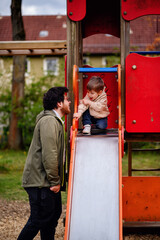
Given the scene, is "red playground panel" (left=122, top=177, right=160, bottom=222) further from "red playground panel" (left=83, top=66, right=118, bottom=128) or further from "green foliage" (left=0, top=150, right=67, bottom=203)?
"green foliage" (left=0, top=150, right=67, bottom=203)

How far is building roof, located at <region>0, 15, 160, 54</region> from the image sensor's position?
28.4 meters

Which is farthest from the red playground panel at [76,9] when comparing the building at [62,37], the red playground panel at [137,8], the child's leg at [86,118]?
the building at [62,37]

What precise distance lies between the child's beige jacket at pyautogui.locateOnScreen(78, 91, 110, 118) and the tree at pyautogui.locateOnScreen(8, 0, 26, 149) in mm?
11405

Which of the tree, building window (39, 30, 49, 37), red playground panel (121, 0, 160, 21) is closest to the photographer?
red playground panel (121, 0, 160, 21)

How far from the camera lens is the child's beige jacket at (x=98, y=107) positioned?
4625mm

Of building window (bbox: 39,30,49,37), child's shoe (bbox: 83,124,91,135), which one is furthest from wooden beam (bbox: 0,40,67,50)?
building window (bbox: 39,30,49,37)

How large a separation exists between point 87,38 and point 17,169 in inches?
800

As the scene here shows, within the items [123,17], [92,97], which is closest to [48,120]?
[92,97]

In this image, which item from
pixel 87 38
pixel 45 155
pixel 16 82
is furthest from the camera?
pixel 87 38

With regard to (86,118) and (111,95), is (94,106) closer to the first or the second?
(86,118)

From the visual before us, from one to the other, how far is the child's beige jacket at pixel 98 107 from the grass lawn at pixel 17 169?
3.18 metres

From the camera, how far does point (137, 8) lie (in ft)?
15.9

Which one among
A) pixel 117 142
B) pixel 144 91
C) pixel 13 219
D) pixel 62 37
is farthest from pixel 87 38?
pixel 117 142

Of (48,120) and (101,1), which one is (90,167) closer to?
(48,120)
